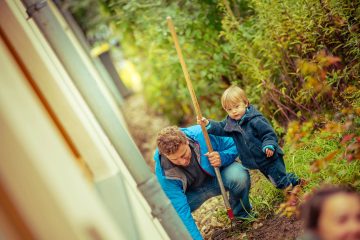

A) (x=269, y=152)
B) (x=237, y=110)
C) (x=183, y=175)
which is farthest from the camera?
(x=183, y=175)

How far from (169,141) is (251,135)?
2.53 feet

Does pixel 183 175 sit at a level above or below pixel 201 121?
below

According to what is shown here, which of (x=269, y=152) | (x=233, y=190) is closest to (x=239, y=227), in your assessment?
(x=233, y=190)

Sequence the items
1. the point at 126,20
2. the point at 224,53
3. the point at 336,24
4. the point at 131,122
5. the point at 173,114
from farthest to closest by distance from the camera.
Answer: the point at 131,122 < the point at 173,114 < the point at 126,20 < the point at 224,53 < the point at 336,24

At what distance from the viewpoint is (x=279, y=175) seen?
382cm

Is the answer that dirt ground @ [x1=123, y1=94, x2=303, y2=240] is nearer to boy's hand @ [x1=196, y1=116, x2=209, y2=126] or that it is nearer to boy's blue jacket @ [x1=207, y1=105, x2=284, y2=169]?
boy's blue jacket @ [x1=207, y1=105, x2=284, y2=169]

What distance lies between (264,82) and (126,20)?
3.48 m

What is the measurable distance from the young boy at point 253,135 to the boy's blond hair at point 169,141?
0.24 m

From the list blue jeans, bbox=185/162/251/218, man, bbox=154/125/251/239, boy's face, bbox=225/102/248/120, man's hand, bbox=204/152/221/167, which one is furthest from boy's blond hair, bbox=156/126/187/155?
blue jeans, bbox=185/162/251/218

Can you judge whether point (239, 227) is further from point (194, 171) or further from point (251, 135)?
point (251, 135)

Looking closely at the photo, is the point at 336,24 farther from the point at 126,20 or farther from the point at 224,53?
the point at 126,20

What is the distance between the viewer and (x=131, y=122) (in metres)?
12.1

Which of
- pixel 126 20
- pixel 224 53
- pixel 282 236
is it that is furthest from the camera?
pixel 126 20

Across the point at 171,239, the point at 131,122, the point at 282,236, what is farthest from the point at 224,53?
the point at 131,122
